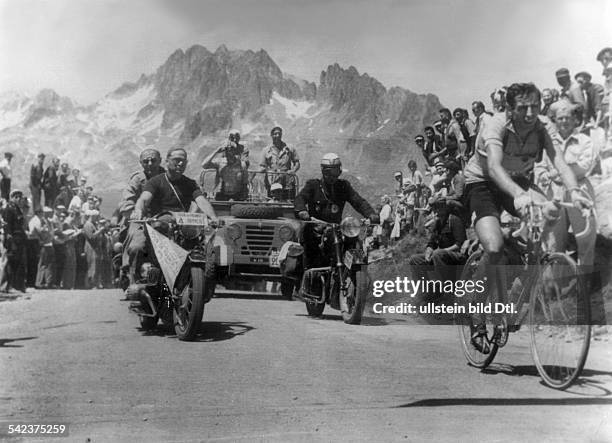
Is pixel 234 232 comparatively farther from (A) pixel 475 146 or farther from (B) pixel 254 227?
(A) pixel 475 146

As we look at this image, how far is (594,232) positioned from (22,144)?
4.24m

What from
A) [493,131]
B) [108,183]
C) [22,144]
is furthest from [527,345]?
[22,144]

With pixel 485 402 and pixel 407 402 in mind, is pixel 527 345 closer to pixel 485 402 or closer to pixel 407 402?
pixel 485 402

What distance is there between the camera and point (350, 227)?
299 inches

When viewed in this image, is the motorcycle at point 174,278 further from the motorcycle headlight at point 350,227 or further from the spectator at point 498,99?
the spectator at point 498,99

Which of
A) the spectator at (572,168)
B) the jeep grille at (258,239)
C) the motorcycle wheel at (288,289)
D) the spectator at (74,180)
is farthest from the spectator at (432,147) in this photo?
the spectator at (74,180)

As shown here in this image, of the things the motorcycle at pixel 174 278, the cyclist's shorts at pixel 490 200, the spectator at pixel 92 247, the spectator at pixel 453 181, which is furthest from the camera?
the spectator at pixel 92 247

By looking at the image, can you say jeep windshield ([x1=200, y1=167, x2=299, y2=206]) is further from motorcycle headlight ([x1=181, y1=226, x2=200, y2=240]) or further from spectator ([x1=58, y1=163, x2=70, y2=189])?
spectator ([x1=58, y1=163, x2=70, y2=189])

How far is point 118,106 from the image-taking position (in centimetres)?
715

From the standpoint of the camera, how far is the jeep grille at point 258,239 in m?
8.31

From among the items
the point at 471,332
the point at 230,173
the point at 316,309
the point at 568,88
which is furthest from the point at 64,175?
the point at 568,88

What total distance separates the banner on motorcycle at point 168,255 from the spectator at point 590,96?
3047mm

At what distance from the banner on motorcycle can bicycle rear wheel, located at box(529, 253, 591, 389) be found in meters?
2.43

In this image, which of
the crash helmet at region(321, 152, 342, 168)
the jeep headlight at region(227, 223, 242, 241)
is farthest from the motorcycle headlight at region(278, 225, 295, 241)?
the crash helmet at region(321, 152, 342, 168)
